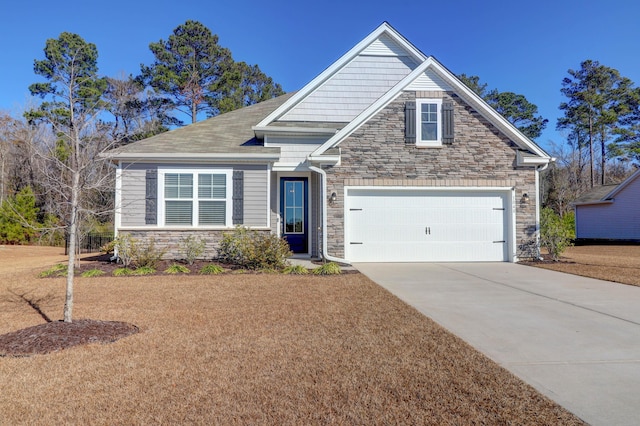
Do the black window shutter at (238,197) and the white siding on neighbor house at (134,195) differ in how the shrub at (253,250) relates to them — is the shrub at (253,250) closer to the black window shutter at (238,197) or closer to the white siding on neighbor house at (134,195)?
the black window shutter at (238,197)

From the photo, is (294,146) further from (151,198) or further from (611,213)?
(611,213)

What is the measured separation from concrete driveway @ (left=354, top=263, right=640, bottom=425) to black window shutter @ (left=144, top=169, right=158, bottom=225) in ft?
20.2

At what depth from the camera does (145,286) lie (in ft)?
26.4

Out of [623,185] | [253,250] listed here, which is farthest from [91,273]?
[623,185]

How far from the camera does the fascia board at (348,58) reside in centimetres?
1316

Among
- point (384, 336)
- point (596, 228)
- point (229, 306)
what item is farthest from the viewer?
point (596, 228)

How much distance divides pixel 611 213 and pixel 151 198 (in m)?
25.5

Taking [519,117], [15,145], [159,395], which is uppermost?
[519,117]

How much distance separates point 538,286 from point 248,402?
22.9 feet

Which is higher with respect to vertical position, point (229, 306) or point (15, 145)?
point (15, 145)

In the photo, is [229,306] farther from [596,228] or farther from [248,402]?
[596,228]

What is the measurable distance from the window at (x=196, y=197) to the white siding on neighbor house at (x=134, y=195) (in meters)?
0.54

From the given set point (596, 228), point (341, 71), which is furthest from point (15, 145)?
point (596, 228)

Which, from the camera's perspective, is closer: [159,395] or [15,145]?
[159,395]
